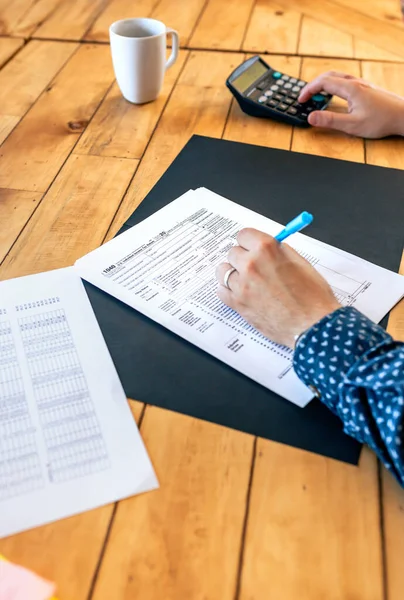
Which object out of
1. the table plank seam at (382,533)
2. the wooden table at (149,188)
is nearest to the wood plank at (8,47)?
the wooden table at (149,188)

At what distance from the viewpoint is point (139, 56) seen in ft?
3.30

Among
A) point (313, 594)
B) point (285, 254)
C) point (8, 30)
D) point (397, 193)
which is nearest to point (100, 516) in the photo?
point (313, 594)

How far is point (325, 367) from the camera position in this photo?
0.58 metres

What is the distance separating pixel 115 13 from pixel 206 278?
941 mm

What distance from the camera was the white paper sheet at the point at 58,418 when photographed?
518 mm

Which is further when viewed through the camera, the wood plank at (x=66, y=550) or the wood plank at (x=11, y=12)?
the wood plank at (x=11, y=12)

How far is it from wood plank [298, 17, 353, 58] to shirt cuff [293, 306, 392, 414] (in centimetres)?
86

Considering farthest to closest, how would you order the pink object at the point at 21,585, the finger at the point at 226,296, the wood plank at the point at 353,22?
the wood plank at the point at 353,22
the finger at the point at 226,296
the pink object at the point at 21,585

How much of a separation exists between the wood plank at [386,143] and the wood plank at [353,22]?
0.11 meters

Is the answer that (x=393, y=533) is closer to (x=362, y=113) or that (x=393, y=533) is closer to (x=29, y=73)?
(x=362, y=113)

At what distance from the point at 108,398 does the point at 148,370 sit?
6 centimetres

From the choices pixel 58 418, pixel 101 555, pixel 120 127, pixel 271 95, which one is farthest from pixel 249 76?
pixel 101 555

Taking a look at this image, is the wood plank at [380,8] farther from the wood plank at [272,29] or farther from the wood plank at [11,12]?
the wood plank at [11,12]

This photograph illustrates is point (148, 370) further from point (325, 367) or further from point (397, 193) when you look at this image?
point (397, 193)
